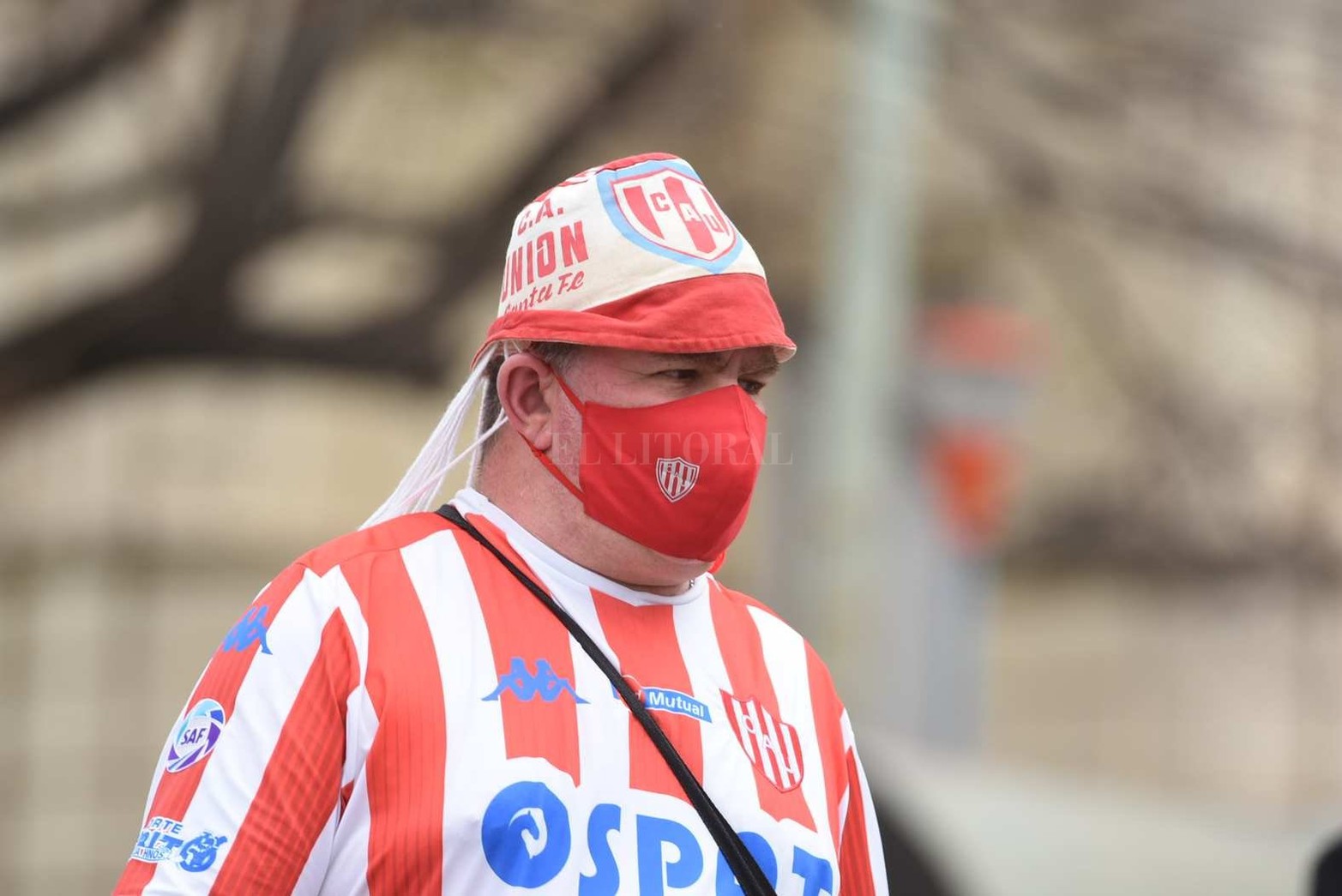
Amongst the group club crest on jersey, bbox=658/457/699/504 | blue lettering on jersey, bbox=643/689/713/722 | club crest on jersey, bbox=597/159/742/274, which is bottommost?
blue lettering on jersey, bbox=643/689/713/722

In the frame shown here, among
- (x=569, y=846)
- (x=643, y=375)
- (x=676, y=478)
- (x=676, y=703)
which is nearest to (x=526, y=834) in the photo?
(x=569, y=846)

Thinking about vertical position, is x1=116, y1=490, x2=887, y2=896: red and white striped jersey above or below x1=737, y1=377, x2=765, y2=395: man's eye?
Result: below

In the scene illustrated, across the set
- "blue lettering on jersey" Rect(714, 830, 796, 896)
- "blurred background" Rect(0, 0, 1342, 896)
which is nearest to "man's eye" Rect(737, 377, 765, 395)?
"blurred background" Rect(0, 0, 1342, 896)

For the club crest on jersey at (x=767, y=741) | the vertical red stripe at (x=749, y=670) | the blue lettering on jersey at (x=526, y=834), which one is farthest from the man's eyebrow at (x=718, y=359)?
the blue lettering on jersey at (x=526, y=834)

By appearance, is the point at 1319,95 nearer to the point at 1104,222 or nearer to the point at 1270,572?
the point at 1104,222

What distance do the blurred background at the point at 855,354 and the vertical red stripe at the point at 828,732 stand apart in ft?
1.36

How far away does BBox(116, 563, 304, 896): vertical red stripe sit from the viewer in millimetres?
1819

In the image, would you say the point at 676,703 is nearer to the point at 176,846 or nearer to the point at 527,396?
the point at 527,396

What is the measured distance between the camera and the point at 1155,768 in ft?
→ 39.4

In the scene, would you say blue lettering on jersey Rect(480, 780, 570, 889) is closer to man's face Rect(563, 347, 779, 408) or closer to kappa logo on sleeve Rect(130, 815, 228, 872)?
kappa logo on sleeve Rect(130, 815, 228, 872)

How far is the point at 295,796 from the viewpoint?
1.81m

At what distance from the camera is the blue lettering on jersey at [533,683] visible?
193 centimetres

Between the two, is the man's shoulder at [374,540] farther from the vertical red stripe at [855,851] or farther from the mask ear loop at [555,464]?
the vertical red stripe at [855,851]

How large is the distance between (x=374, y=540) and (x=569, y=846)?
471 millimetres
